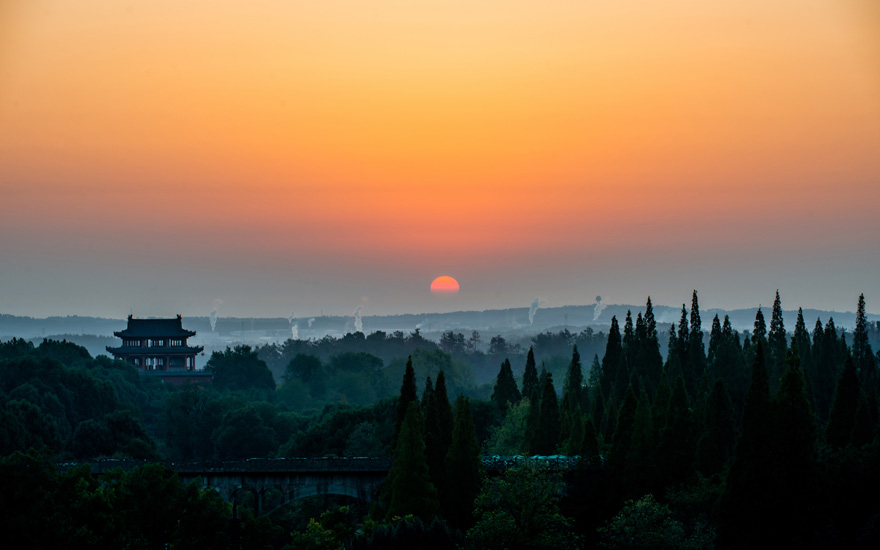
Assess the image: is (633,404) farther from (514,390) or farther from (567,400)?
(514,390)

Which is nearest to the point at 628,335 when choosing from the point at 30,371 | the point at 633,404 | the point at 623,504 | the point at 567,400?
the point at 567,400

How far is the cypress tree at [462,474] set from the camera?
5862cm

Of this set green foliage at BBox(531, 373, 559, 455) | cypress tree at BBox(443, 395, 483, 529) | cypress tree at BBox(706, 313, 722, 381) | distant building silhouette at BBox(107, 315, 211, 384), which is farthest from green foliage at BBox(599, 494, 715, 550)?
distant building silhouette at BBox(107, 315, 211, 384)

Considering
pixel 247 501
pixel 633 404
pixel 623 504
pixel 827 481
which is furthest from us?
pixel 247 501

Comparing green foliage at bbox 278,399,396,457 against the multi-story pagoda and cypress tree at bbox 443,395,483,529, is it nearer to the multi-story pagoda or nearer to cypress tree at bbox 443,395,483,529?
cypress tree at bbox 443,395,483,529

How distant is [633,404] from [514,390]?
1240 inches

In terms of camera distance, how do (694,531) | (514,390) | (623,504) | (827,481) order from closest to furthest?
(827,481)
(694,531)
(623,504)
(514,390)

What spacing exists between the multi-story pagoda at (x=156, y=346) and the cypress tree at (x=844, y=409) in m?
104

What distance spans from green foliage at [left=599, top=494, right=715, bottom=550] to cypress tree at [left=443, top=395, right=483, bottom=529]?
708 centimetres

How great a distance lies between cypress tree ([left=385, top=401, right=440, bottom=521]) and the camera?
55438mm

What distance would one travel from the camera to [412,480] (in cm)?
5641

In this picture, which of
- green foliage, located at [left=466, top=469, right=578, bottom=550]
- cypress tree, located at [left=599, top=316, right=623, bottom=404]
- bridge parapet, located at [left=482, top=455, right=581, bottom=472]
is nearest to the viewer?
green foliage, located at [left=466, top=469, right=578, bottom=550]

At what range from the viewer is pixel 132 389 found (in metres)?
126

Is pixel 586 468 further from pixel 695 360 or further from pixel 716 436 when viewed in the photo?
pixel 695 360
